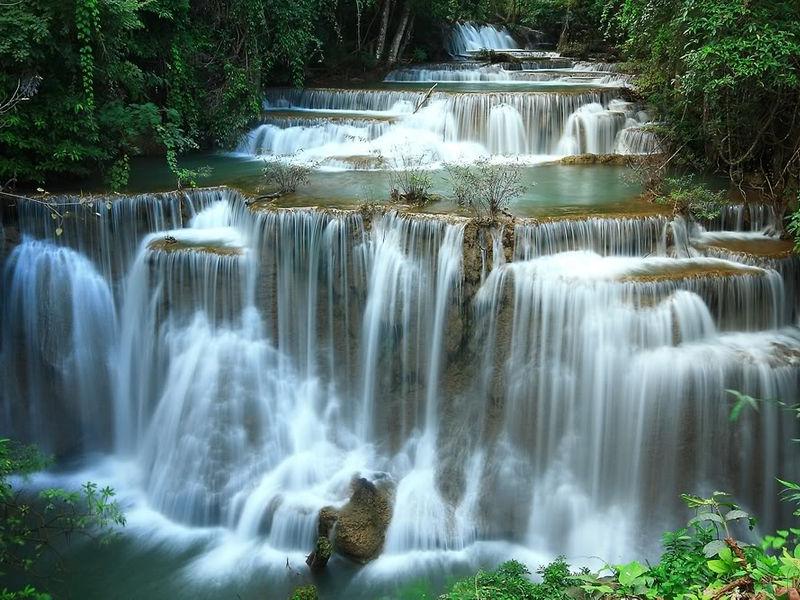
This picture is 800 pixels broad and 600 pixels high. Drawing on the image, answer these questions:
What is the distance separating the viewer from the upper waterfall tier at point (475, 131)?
41.4 feet

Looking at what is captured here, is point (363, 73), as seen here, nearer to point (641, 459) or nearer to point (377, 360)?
point (377, 360)

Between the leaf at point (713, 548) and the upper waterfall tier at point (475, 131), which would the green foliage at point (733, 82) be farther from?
the leaf at point (713, 548)

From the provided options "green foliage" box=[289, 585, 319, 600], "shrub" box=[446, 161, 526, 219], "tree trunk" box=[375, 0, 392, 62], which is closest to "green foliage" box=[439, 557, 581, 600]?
"green foliage" box=[289, 585, 319, 600]

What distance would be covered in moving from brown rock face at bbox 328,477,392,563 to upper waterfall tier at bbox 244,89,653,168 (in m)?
6.29

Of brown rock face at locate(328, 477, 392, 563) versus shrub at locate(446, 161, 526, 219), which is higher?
shrub at locate(446, 161, 526, 219)

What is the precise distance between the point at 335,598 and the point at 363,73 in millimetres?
15122

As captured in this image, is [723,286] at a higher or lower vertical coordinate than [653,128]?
lower

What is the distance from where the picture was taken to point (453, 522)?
7.78 meters

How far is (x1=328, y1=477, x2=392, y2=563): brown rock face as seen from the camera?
7.42 m

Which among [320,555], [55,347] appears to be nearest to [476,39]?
[55,347]

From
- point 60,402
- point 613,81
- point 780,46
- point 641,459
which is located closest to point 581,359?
point 641,459

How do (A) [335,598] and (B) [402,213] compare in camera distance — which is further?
(B) [402,213]

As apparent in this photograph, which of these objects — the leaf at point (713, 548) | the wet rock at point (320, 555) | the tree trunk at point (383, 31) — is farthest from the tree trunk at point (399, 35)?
the leaf at point (713, 548)

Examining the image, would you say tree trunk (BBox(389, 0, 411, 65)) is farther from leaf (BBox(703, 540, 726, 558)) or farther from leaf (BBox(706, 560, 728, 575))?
leaf (BBox(706, 560, 728, 575))
